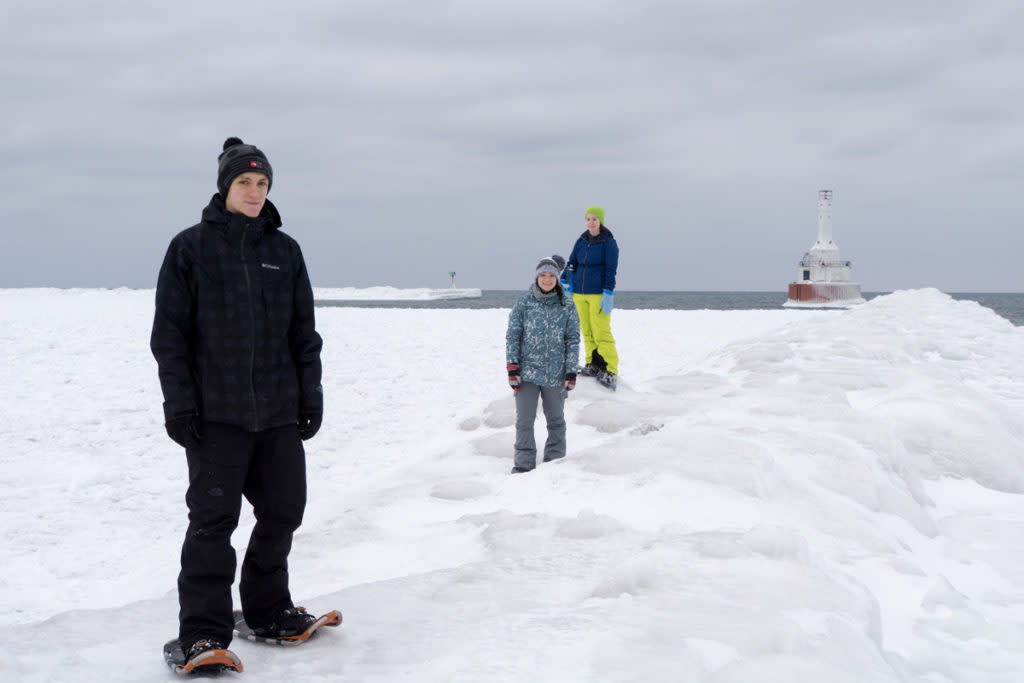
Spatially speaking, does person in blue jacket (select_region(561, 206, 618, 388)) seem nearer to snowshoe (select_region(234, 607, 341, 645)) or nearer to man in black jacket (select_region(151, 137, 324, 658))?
man in black jacket (select_region(151, 137, 324, 658))

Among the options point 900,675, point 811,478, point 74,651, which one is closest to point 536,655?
point 900,675

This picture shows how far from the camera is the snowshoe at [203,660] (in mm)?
2600

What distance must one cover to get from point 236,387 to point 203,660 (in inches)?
36.4

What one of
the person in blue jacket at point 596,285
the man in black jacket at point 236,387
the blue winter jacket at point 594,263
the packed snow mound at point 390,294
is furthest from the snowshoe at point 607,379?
the packed snow mound at point 390,294

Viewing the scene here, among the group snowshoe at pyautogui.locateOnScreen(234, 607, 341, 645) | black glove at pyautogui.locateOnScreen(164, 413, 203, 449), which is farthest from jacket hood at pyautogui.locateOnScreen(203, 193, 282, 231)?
snowshoe at pyautogui.locateOnScreen(234, 607, 341, 645)

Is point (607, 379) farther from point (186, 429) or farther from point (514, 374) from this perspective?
point (186, 429)

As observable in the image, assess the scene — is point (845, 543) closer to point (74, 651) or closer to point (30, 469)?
point (74, 651)

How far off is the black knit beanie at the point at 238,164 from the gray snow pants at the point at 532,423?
12.3 ft

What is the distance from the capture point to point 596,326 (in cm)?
875

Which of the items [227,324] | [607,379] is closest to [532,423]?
[607,379]

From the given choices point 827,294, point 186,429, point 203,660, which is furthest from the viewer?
point 827,294

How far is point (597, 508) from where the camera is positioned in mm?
4492

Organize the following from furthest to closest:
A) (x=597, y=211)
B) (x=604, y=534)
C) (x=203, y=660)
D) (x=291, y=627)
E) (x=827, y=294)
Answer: (x=827, y=294) → (x=597, y=211) → (x=604, y=534) → (x=291, y=627) → (x=203, y=660)

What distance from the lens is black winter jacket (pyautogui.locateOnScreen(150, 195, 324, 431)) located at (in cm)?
283
